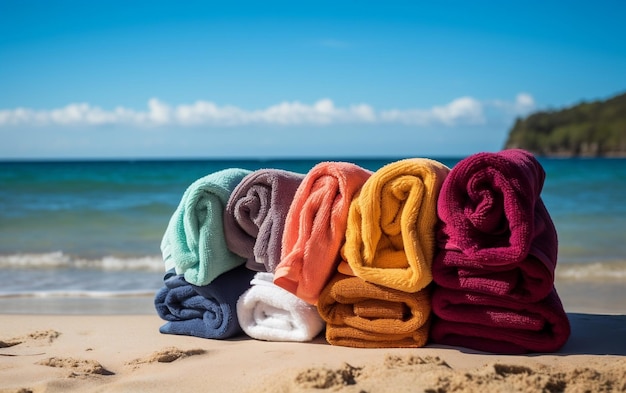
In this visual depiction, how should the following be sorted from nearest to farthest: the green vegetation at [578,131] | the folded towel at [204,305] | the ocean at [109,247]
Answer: the folded towel at [204,305] → the ocean at [109,247] → the green vegetation at [578,131]

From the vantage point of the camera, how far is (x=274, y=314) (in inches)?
171

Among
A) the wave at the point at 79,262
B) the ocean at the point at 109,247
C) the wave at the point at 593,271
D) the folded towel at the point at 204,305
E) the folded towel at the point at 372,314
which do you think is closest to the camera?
the folded towel at the point at 372,314

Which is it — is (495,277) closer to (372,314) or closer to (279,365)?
(372,314)

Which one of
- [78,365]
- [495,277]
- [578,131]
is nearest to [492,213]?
[495,277]

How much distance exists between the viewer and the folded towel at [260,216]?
13.6ft

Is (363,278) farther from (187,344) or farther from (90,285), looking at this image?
(90,285)

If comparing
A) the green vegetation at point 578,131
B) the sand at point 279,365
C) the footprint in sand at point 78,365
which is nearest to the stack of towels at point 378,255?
the sand at point 279,365

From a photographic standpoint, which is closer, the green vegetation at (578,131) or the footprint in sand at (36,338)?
the footprint in sand at (36,338)

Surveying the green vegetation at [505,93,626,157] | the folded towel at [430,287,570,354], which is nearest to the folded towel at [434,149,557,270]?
the folded towel at [430,287,570,354]

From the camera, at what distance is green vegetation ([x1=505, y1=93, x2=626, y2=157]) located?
62.1m

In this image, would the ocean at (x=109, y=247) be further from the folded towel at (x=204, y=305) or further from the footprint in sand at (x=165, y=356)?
the footprint in sand at (x=165, y=356)

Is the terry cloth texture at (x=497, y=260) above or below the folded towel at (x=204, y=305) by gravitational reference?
above

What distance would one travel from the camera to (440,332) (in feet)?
13.1

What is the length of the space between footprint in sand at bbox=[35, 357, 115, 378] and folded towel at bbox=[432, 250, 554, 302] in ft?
6.49
